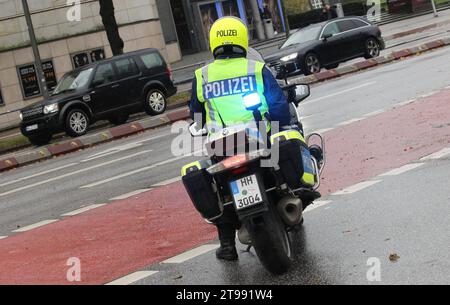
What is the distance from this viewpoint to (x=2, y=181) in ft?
55.7

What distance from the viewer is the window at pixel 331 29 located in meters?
27.9

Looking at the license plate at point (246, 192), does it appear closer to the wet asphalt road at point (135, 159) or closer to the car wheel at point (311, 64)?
the wet asphalt road at point (135, 159)

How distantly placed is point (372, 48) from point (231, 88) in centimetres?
2267

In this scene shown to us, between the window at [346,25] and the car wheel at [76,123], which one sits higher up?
the window at [346,25]

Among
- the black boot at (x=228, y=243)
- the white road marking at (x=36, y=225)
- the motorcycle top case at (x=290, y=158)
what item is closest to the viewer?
the motorcycle top case at (x=290, y=158)

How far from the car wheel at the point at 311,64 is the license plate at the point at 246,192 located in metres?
20.9

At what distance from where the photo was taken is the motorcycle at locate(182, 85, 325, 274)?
5965mm

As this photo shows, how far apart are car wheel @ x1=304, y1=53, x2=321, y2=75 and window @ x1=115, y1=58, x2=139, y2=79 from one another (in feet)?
16.4

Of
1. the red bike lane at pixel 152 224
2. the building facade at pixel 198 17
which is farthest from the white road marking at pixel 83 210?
the building facade at pixel 198 17

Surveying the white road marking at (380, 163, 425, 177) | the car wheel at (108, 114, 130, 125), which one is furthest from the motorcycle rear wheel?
the car wheel at (108, 114, 130, 125)

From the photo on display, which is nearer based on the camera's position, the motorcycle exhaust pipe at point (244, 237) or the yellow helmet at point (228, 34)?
the motorcycle exhaust pipe at point (244, 237)

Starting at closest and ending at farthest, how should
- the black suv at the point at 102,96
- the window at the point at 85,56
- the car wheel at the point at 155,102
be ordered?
the black suv at the point at 102,96, the car wheel at the point at 155,102, the window at the point at 85,56

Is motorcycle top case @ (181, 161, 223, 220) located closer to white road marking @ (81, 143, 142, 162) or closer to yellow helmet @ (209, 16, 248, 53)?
yellow helmet @ (209, 16, 248, 53)

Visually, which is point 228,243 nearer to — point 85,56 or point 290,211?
point 290,211
